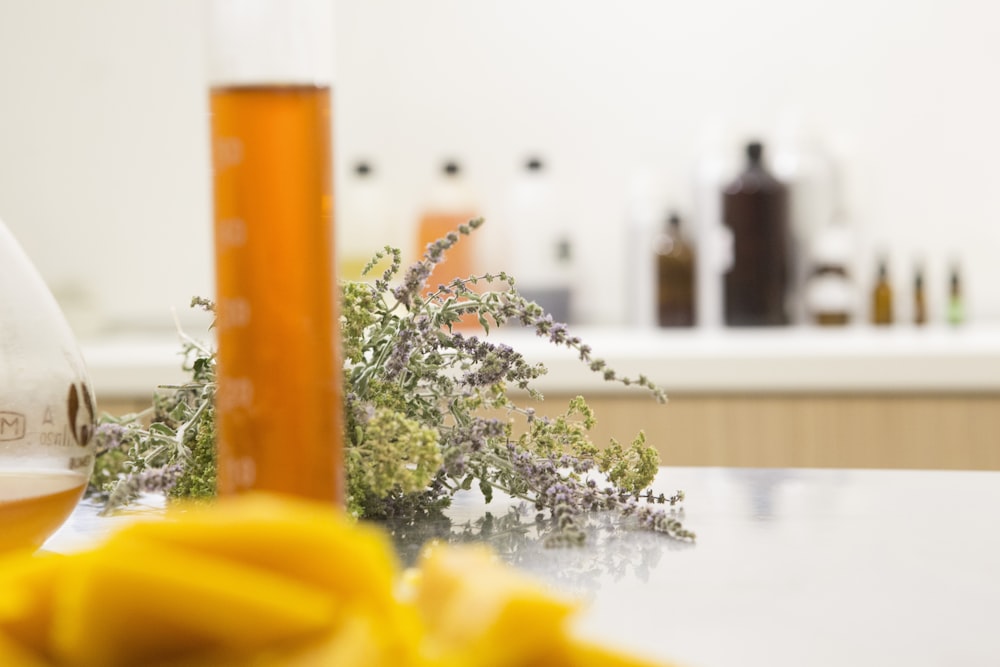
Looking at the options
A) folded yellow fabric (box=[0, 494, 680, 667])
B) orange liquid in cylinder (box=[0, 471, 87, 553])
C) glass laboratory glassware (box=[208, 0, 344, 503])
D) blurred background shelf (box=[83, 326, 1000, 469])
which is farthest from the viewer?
blurred background shelf (box=[83, 326, 1000, 469])

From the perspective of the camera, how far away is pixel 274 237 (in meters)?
0.37

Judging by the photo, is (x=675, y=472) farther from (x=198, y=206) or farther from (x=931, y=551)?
(x=198, y=206)

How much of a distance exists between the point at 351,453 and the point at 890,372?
149 centimetres

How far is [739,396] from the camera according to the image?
1.92 m

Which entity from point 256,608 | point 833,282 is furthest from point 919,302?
point 256,608

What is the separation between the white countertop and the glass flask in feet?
4.52

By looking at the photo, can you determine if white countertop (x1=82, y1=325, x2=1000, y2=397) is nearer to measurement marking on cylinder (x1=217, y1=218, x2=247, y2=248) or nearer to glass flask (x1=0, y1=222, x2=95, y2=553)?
glass flask (x1=0, y1=222, x2=95, y2=553)

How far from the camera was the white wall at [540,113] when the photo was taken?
238 centimetres

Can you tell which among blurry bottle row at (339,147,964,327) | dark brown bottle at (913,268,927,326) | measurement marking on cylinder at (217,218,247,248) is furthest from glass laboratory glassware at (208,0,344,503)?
dark brown bottle at (913,268,927,326)

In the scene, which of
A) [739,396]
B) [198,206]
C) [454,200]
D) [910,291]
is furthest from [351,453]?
[198,206]

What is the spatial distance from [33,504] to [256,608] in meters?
0.27

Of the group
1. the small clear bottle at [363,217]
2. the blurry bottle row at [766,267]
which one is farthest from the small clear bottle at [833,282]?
the small clear bottle at [363,217]

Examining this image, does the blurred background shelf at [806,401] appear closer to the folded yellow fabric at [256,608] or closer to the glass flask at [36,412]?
the glass flask at [36,412]

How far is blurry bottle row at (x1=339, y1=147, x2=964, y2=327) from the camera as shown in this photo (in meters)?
2.20
